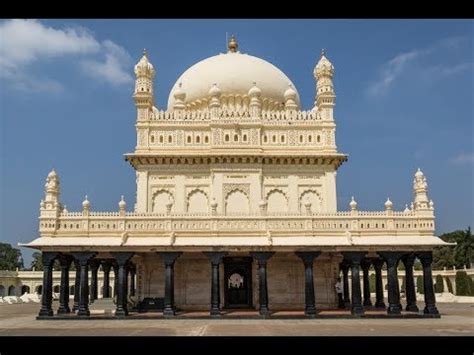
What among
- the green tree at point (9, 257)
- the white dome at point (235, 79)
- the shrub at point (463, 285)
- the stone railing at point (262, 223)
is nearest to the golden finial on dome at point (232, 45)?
the white dome at point (235, 79)

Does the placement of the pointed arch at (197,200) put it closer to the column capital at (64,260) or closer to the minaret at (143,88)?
the minaret at (143,88)

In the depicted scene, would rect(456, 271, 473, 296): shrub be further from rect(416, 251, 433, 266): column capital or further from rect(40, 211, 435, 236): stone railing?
rect(416, 251, 433, 266): column capital

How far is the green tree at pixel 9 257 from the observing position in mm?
97037

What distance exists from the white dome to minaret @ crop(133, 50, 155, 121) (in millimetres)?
3036

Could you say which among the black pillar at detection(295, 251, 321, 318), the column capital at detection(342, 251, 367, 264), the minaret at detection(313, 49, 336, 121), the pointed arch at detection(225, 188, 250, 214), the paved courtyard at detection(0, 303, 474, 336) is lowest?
the paved courtyard at detection(0, 303, 474, 336)

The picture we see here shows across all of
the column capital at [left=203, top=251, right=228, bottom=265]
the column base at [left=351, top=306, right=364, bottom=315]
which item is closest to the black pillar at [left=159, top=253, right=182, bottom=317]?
the column capital at [left=203, top=251, right=228, bottom=265]

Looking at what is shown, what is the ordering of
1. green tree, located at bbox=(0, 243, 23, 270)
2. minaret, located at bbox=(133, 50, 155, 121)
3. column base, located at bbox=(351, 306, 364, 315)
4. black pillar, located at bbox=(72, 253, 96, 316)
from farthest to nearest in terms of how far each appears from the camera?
green tree, located at bbox=(0, 243, 23, 270) → minaret, located at bbox=(133, 50, 155, 121) → black pillar, located at bbox=(72, 253, 96, 316) → column base, located at bbox=(351, 306, 364, 315)

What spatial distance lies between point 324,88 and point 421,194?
9.27 meters

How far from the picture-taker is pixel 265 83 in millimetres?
35906

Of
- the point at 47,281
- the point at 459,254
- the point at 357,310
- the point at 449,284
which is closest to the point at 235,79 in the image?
Result: the point at 357,310

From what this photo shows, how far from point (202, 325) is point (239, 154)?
40.7 feet

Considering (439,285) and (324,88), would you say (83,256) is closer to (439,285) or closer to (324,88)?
(324,88)

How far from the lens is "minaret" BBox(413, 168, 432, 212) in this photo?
90.1ft
